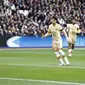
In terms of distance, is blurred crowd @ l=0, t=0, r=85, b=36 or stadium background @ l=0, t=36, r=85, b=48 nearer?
stadium background @ l=0, t=36, r=85, b=48

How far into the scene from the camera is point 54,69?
17.0 metres

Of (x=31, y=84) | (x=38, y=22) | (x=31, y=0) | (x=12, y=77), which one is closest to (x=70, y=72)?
(x=12, y=77)

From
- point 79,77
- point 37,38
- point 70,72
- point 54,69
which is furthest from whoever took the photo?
point 37,38

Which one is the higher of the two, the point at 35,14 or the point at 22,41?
the point at 35,14

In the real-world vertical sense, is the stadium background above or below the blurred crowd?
below

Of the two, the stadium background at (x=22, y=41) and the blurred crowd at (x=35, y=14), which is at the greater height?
the blurred crowd at (x=35, y=14)

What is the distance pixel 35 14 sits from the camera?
40.5m

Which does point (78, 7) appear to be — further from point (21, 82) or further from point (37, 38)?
point (21, 82)

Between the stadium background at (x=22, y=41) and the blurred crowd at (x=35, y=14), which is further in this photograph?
the blurred crowd at (x=35, y=14)

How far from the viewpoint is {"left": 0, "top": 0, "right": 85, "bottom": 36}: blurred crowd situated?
3750 centimetres

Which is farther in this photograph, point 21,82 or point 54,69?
point 54,69

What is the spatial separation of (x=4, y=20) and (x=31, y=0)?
5.46 m

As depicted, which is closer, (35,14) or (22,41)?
(22,41)

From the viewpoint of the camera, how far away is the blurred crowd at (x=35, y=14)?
37500 millimetres
